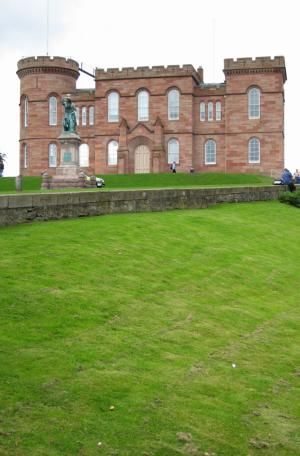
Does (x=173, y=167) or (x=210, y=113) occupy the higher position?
(x=210, y=113)

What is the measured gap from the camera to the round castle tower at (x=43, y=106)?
5866 centimetres

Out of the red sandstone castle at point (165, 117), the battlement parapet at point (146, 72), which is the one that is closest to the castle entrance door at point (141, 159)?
the red sandstone castle at point (165, 117)

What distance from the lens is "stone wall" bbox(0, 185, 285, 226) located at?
15266 millimetres

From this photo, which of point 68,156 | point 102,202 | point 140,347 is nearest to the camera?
point 140,347

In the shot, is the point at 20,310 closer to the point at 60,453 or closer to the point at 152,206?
the point at 60,453

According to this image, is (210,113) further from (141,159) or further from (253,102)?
(141,159)

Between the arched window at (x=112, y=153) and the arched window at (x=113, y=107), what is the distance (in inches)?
72.6

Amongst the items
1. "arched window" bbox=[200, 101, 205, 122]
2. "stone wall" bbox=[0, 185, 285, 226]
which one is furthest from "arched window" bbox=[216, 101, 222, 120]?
"stone wall" bbox=[0, 185, 285, 226]

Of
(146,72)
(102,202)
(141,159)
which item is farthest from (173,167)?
(102,202)

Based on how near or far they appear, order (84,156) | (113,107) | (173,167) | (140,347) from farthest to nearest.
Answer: (84,156) < (113,107) < (173,167) < (140,347)

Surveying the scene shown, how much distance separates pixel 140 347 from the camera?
30.8 ft

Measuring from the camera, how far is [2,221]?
1481 centimetres

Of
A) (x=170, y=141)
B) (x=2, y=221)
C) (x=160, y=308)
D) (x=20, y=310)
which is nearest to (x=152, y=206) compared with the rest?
(x=2, y=221)

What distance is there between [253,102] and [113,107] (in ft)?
36.5
